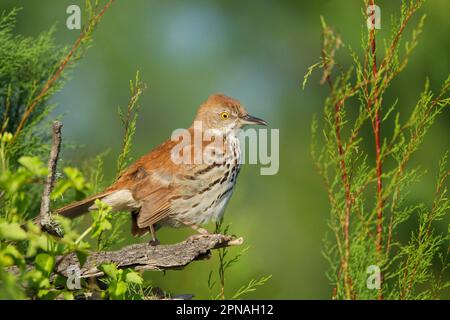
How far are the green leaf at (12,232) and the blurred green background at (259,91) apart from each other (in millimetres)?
3312

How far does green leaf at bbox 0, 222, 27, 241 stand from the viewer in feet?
8.82

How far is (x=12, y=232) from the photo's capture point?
2.71 m

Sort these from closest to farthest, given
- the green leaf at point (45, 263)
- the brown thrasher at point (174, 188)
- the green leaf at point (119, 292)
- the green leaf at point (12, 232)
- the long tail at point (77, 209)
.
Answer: the green leaf at point (12, 232), the green leaf at point (45, 263), the green leaf at point (119, 292), the long tail at point (77, 209), the brown thrasher at point (174, 188)

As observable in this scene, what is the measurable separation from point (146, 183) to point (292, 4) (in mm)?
4280

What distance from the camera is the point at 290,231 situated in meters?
8.55

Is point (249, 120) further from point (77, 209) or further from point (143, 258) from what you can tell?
point (143, 258)

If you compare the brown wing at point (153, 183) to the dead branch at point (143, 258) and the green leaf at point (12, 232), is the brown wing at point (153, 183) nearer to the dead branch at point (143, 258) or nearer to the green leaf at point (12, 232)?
the dead branch at point (143, 258)

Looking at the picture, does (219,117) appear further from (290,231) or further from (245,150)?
(290,231)

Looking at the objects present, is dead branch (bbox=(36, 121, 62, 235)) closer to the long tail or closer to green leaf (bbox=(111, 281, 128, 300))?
green leaf (bbox=(111, 281, 128, 300))

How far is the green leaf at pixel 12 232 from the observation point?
2689 mm

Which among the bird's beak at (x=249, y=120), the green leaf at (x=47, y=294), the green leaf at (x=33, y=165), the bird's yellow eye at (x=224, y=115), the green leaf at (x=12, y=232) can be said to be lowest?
the green leaf at (x=47, y=294)

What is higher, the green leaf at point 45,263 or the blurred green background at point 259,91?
the blurred green background at point 259,91

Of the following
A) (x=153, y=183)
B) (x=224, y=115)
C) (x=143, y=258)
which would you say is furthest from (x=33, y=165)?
(x=224, y=115)

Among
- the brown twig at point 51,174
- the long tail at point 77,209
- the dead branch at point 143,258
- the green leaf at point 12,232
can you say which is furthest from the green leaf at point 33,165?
the long tail at point 77,209
